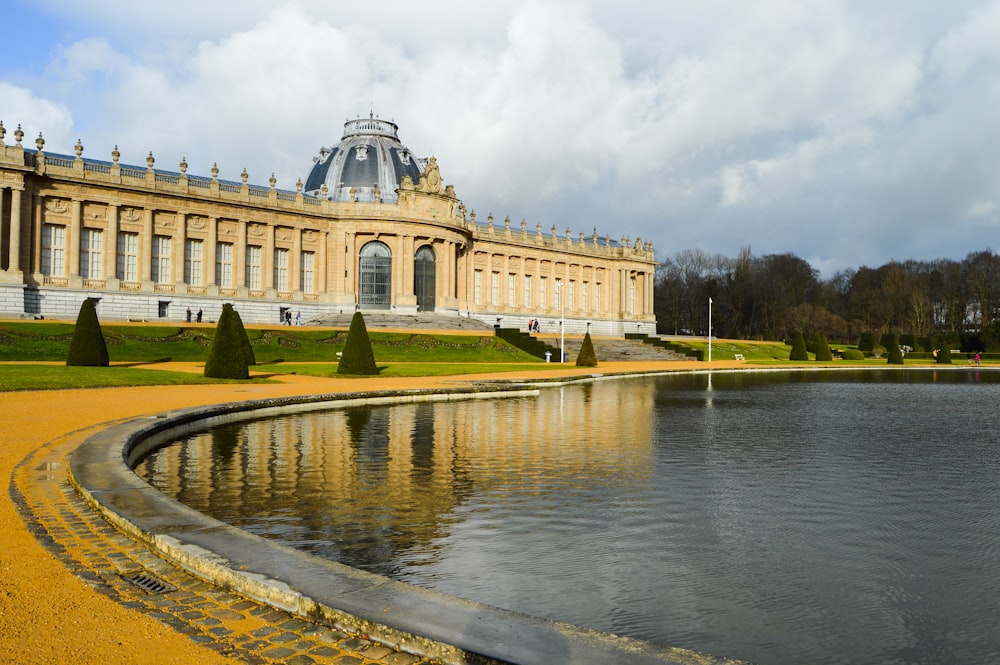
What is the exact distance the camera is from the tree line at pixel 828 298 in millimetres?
91438

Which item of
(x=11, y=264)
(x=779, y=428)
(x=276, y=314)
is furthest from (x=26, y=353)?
(x=779, y=428)

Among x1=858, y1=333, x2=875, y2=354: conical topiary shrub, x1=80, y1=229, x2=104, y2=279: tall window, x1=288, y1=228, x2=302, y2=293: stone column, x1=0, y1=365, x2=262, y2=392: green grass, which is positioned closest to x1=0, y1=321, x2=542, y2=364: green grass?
x1=0, y1=365, x2=262, y2=392: green grass

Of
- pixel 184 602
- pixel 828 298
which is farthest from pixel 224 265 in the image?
pixel 828 298

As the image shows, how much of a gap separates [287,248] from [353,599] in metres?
62.1

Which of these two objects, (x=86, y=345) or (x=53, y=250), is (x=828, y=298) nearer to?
(x=53, y=250)

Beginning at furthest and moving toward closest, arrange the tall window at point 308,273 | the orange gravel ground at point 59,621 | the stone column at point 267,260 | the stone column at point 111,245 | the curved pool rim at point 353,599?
the tall window at point 308,273 → the stone column at point 267,260 → the stone column at point 111,245 → the orange gravel ground at point 59,621 → the curved pool rim at point 353,599

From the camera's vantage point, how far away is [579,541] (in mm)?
7445

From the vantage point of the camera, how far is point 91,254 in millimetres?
54594

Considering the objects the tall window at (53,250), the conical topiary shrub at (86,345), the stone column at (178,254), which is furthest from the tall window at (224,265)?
the conical topiary shrub at (86,345)

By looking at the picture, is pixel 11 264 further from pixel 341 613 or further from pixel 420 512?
pixel 341 613

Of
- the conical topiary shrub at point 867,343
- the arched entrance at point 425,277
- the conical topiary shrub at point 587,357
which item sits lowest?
the conical topiary shrub at point 587,357

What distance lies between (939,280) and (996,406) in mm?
85293

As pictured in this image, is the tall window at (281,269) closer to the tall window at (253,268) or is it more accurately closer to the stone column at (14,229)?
the tall window at (253,268)

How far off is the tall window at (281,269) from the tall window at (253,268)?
4.87ft
